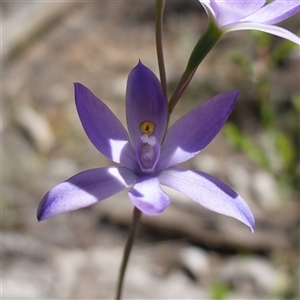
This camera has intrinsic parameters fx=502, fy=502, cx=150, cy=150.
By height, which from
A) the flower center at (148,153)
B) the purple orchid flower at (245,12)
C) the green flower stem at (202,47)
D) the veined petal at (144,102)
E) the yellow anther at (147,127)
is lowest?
the flower center at (148,153)

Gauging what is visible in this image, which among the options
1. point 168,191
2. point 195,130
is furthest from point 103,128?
point 168,191

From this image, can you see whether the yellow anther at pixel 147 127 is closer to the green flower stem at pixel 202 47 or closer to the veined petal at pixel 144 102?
the veined petal at pixel 144 102

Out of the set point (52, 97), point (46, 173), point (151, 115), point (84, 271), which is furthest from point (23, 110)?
point (151, 115)

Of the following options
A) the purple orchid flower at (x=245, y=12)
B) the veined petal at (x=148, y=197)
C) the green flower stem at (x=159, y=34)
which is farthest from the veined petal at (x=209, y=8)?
the veined petal at (x=148, y=197)

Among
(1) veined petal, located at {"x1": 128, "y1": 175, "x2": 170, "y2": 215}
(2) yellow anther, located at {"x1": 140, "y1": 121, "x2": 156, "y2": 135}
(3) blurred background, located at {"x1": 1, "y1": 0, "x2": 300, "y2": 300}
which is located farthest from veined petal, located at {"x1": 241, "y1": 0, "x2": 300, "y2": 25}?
(3) blurred background, located at {"x1": 1, "y1": 0, "x2": 300, "y2": 300}

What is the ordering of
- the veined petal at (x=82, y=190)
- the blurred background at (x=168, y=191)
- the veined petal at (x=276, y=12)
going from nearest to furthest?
the veined petal at (x=82, y=190) < the veined petal at (x=276, y=12) < the blurred background at (x=168, y=191)

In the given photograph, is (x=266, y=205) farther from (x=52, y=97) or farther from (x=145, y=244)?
(x=52, y=97)

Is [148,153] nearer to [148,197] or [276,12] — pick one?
[148,197]
